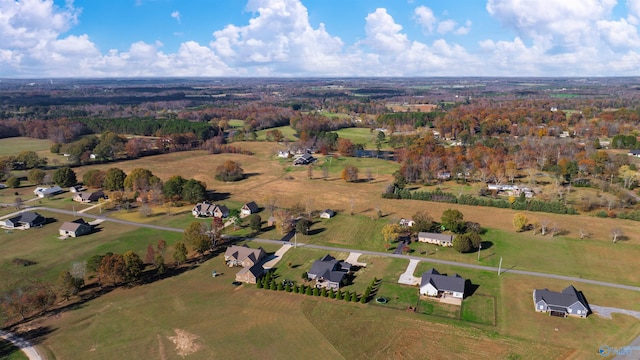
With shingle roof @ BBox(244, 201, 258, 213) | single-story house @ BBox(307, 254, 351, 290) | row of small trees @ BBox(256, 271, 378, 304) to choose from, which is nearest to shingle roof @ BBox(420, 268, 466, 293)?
row of small trees @ BBox(256, 271, 378, 304)

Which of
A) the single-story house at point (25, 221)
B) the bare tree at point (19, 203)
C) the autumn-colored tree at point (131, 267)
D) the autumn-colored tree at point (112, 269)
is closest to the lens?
the autumn-colored tree at point (112, 269)

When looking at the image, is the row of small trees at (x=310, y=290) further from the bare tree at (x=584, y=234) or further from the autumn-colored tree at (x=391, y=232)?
the bare tree at (x=584, y=234)

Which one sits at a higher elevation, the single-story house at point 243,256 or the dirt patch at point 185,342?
the single-story house at point 243,256

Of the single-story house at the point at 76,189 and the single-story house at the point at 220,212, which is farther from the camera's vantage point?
the single-story house at the point at 76,189

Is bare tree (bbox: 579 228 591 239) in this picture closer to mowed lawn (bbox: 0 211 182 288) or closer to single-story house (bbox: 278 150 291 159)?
mowed lawn (bbox: 0 211 182 288)

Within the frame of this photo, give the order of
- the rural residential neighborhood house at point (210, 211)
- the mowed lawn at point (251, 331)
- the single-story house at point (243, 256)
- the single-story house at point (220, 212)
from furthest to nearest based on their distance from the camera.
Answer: the rural residential neighborhood house at point (210, 211), the single-story house at point (220, 212), the single-story house at point (243, 256), the mowed lawn at point (251, 331)

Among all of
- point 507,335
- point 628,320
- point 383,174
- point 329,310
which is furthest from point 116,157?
point 628,320

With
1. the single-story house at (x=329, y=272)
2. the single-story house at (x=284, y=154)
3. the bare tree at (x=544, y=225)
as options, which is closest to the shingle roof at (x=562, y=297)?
the bare tree at (x=544, y=225)

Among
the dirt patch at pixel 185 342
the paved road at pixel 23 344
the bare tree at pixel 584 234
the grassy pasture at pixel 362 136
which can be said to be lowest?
the dirt patch at pixel 185 342
